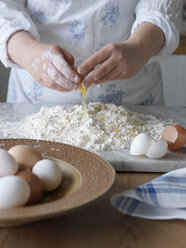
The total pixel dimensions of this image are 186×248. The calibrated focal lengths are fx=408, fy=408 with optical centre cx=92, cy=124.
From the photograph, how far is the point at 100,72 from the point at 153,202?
461mm

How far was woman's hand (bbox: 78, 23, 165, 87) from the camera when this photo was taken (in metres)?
1.04

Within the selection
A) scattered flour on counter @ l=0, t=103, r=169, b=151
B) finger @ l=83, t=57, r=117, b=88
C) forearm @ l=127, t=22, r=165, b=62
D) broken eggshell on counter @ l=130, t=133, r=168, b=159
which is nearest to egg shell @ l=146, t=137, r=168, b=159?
broken eggshell on counter @ l=130, t=133, r=168, b=159

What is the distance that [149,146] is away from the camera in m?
0.89

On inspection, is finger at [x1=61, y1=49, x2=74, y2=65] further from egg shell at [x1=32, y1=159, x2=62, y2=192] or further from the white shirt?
egg shell at [x1=32, y1=159, x2=62, y2=192]

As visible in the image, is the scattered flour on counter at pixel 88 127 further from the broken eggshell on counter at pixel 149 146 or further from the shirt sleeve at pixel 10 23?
the shirt sleeve at pixel 10 23

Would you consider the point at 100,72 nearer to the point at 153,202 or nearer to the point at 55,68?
the point at 55,68

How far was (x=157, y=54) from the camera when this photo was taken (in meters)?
1.33

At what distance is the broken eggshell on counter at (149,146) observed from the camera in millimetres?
878

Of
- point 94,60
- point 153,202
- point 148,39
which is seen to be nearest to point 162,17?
point 148,39

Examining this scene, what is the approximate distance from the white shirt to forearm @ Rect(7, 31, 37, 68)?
3cm

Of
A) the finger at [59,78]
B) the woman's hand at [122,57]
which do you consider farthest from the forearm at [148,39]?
the finger at [59,78]

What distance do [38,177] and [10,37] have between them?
68 centimetres

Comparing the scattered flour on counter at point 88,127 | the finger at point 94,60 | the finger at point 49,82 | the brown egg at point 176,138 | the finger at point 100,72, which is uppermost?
the finger at point 94,60

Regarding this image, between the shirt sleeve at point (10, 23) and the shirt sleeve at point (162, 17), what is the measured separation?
0.32 m
